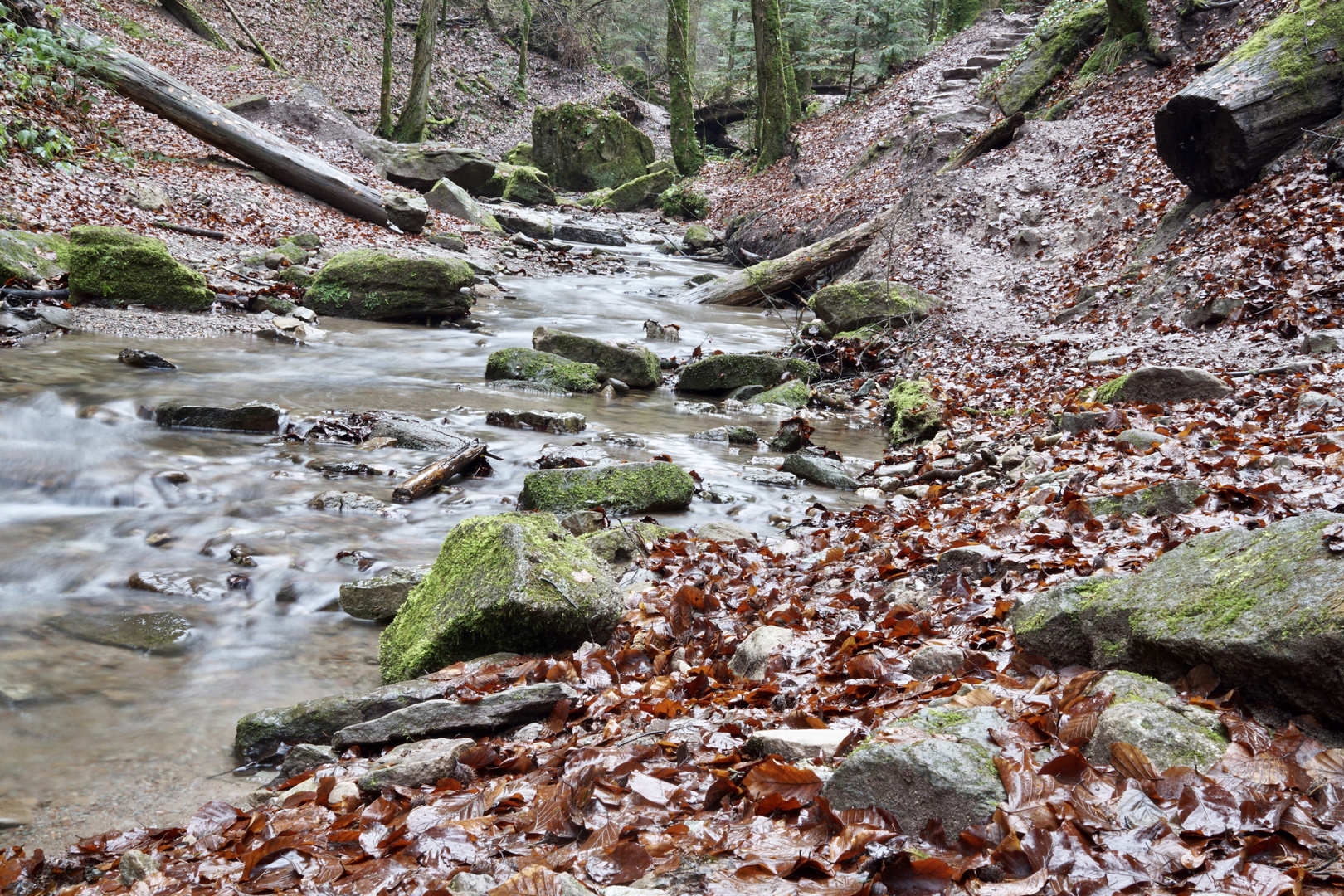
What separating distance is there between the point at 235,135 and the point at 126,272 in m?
7.02

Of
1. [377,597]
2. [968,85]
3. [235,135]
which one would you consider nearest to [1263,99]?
[377,597]

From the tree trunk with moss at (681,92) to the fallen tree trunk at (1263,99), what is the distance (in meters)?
21.1

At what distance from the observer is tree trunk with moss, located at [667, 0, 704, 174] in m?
28.1

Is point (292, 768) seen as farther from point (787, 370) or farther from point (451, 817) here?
point (787, 370)

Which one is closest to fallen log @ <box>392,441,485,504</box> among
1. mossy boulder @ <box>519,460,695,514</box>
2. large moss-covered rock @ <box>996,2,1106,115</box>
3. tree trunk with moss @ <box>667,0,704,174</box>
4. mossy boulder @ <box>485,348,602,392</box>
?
mossy boulder @ <box>519,460,695,514</box>

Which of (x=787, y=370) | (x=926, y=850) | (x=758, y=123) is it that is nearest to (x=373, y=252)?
(x=787, y=370)

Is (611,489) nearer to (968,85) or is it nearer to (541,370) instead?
(541,370)

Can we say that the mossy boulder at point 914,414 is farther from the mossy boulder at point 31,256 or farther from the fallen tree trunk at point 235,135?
the fallen tree trunk at point 235,135

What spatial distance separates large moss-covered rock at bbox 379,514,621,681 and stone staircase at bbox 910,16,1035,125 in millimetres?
17988

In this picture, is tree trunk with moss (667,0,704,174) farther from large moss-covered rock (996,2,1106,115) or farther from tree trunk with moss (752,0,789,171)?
large moss-covered rock (996,2,1106,115)

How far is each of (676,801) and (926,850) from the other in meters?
0.82

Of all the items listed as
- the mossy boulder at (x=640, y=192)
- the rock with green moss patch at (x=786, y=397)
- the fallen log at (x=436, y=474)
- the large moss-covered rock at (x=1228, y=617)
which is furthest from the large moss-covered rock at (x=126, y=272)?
the mossy boulder at (x=640, y=192)

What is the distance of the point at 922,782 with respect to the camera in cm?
222

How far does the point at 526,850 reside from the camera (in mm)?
2527
